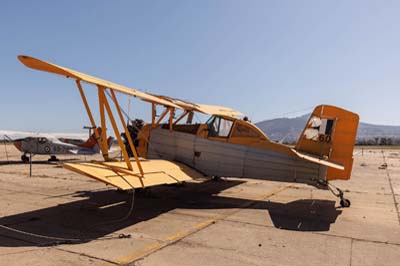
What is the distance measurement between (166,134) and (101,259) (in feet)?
22.5

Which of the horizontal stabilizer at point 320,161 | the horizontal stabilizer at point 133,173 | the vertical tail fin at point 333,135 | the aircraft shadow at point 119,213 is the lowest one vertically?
the aircraft shadow at point 119,213

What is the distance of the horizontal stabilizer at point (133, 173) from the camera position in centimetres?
692

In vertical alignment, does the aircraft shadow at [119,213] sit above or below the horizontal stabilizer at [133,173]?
below

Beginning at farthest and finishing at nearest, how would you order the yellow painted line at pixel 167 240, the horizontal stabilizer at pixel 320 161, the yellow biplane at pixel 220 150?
the horizontal stabilizer at pixel 320 161 < the yellow biplane at pixel 220 150 < the yellow painted line at pixel 167 240

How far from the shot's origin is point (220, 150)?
1063 centimetres

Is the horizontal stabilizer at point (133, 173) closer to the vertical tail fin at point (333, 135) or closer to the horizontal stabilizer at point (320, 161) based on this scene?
the horizontal stabilizer at point (320, 161)

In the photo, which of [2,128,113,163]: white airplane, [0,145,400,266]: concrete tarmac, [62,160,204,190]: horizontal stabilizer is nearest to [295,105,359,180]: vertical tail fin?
[0,145,400,266]: concrete tarmac

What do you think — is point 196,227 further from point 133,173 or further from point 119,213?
point 119,213

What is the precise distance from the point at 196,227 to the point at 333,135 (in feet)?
16.4

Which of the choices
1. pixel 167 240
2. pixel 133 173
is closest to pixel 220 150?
pixel 133 173

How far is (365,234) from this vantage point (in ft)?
22.1

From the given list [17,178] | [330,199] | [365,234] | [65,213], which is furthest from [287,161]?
[17,178]

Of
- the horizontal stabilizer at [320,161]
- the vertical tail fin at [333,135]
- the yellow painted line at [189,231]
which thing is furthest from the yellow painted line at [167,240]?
the vertical tail fin at [333,135]

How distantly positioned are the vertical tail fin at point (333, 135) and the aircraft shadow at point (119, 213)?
1.32 meters
